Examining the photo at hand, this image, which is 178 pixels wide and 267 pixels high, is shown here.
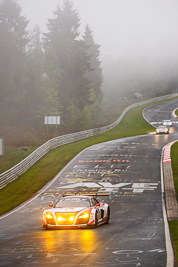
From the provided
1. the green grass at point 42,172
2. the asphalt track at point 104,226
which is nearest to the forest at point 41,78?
the green grass at point 42,172

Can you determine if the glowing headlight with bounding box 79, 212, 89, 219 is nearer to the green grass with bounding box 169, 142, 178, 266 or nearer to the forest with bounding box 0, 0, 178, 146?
the green grass with bounding box 169, 142, 178, 266

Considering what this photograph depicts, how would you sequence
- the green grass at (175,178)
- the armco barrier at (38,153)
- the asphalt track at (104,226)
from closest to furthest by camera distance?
the asphalt track at (104,226) < the green grass at (175,178) < the armco barrier at (38,153)

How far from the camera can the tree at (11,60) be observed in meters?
70.2

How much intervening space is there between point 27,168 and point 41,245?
97.5 ft

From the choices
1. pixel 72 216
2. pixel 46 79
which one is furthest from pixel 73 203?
pixel 46 79

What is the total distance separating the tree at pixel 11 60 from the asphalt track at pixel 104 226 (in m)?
25.5

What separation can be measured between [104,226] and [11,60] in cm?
5905

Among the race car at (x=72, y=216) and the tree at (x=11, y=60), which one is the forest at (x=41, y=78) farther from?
the race car at (x=72, y=216)

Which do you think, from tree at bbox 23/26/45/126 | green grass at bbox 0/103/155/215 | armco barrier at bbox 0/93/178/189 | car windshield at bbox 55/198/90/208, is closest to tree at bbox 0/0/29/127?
tree at bbox 23/26/45/126

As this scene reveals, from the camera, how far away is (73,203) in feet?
60.2

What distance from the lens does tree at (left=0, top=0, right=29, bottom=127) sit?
7025 cm

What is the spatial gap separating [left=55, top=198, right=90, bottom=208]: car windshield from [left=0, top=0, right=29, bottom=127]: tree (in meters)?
53.2

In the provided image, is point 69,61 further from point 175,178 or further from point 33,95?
point 175,178

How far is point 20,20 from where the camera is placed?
254 feet
